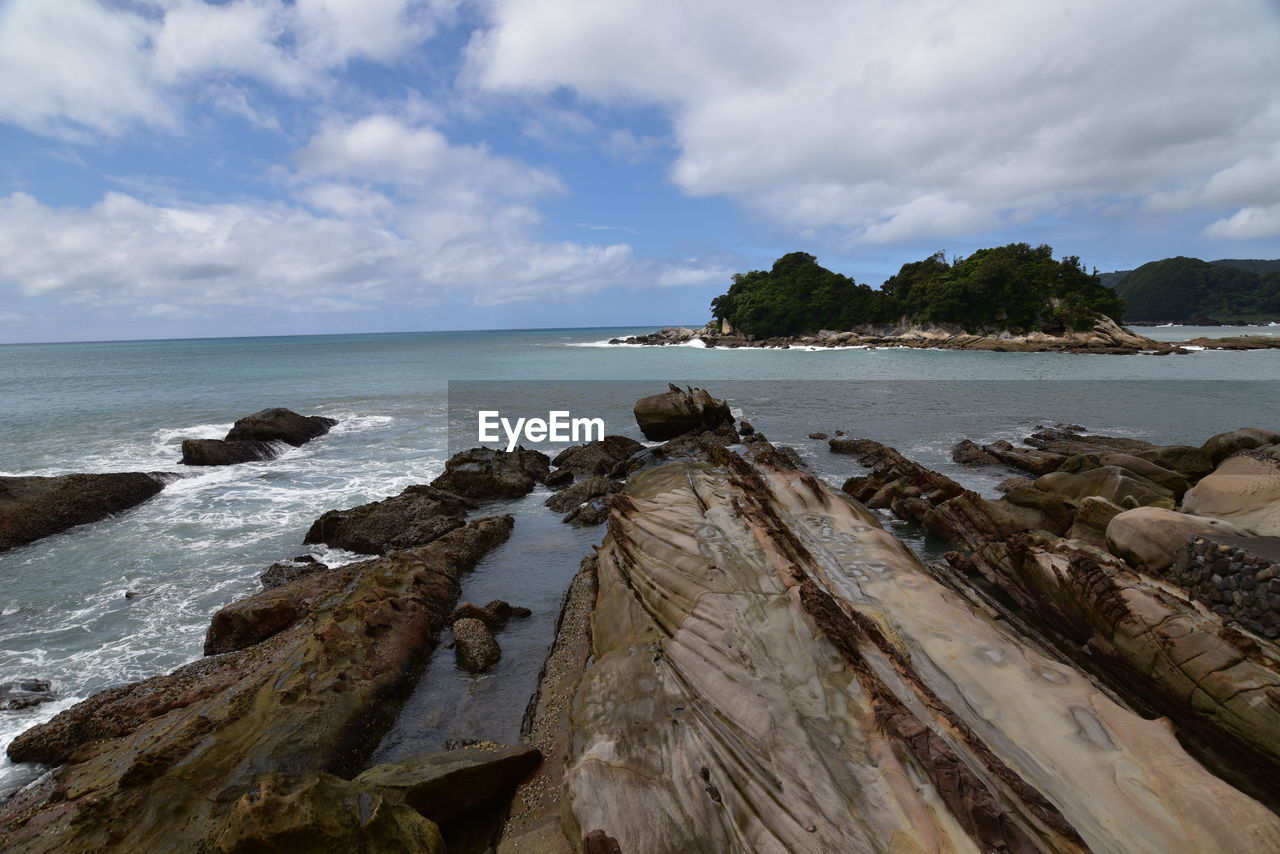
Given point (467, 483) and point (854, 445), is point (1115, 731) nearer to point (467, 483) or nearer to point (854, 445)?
point (467, 483)

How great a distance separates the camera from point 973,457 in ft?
62.3

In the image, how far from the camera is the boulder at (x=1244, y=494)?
373 inches

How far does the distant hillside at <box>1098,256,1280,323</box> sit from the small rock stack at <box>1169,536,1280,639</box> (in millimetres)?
170572

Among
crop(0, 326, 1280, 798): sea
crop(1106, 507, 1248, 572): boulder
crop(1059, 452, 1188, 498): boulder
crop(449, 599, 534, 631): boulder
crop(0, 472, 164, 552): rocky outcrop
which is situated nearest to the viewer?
→ crop(1106, 507, 1248, 572): boulder

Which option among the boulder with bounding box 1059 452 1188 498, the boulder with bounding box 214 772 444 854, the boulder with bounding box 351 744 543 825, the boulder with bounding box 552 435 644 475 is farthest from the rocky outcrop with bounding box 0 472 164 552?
the boulder with bounding box 1059 452 1188 498

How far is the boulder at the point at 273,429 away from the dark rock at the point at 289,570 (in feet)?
40.4

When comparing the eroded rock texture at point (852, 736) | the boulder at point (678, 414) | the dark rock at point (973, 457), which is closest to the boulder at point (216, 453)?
the boulder at point (678, 414)

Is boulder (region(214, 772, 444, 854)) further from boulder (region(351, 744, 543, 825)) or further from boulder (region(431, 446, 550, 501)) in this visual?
boulder (region(431, 446, 550, 501))

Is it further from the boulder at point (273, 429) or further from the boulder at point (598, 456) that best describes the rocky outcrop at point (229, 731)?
the boulder at point (273, 429)

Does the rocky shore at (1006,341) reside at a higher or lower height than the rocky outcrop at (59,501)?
higher

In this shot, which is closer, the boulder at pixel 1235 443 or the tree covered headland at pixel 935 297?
the boulder at pixel 1235 443

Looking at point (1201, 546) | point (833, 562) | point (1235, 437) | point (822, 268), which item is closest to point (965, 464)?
point (1235, 437)

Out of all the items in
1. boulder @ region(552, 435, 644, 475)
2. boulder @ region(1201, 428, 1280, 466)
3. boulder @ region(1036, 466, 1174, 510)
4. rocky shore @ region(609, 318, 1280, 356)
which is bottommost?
boulder @ region(552, 435, 644, 475)

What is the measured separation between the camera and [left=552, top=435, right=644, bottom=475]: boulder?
18078 millimetres
